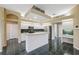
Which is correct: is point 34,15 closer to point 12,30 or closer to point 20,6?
point 20,6

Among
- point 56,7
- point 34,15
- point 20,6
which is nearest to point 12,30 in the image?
point 34,15

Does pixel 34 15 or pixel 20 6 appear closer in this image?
pixel 20 6

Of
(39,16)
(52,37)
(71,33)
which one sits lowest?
(52,37)

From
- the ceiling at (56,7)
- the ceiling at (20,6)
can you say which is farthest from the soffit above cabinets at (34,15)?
the ceiling at (56,7)

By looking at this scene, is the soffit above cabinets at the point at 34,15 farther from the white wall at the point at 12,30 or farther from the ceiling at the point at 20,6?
the white wall at the point at 12,30

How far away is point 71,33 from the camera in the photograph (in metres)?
4.86

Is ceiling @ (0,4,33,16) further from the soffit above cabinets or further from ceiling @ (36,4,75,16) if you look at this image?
ceiling @ (36,4,75,16)

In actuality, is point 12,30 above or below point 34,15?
below

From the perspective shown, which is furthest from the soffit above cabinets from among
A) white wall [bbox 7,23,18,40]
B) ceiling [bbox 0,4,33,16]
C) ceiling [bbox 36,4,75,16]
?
white wall [bbox 7,23,18,40]
